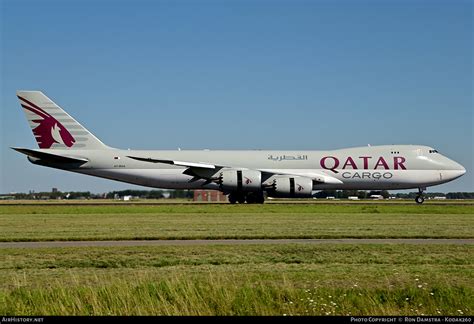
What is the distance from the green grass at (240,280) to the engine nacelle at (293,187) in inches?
1099

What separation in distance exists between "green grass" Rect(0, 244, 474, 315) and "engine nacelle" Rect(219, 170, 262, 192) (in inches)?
1100

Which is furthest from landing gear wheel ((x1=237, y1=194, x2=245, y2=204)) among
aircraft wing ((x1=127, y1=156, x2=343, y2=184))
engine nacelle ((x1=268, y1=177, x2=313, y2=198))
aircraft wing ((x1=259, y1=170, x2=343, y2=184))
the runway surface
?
the runway surface

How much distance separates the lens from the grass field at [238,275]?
396 inches

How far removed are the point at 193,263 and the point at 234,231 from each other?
8.18 metres

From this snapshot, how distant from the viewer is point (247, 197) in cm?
4903

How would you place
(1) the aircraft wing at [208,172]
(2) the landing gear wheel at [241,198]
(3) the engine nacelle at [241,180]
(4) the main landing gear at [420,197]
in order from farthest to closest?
(4) the main landing gear at [420,197], (2) the landing gear wheel at [241,198], (1) the aircraft wing at [208,172], (3) the engine nacelle at [241,180]

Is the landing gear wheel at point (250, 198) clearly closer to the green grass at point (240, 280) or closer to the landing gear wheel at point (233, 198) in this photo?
the landing gear wheel at point (233, 198)

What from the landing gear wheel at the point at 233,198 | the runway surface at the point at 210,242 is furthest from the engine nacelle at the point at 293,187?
the runway surface at the point at 210,242

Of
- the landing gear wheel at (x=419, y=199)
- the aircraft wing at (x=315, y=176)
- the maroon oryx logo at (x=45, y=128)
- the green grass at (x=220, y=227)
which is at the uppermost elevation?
the maroon oryx logo at (x=45, y=128)

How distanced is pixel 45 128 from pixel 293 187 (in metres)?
20.0

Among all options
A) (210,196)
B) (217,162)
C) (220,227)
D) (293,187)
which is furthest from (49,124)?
(220,227)

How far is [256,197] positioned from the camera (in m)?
48.6

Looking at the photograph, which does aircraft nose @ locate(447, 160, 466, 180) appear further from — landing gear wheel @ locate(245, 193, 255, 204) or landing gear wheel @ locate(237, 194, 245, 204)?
landing gear wheel @ locate(237, 194, 245, 204)

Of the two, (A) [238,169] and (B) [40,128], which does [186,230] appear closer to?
(A) [238,169]
